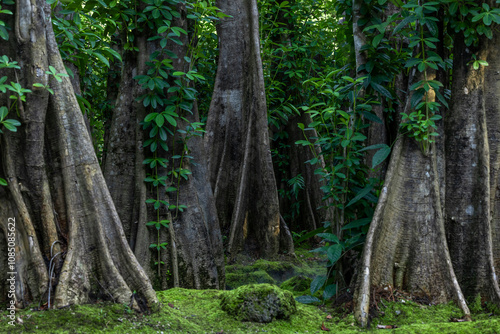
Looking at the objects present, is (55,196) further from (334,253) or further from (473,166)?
(473,166)

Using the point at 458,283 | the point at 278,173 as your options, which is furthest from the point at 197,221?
the point at 278,173

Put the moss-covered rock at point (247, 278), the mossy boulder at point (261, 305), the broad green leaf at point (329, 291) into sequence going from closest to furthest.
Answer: the mossy boulder at point (261, 305), the broad green leaf at point (329, 291), the moss-covered rock at point (247, 278)

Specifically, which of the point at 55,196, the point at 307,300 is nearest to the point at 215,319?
the point at 307,300

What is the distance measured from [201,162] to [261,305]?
2.62 metres

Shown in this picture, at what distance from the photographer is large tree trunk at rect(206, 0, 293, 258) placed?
8.04 m

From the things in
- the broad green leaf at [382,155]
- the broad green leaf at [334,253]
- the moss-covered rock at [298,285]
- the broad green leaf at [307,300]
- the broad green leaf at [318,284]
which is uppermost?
the broad green leaf at [382,155]

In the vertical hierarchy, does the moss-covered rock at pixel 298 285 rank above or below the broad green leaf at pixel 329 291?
below

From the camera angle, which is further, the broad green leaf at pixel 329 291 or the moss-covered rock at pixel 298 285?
the moss-covered rock at pixel 298 285

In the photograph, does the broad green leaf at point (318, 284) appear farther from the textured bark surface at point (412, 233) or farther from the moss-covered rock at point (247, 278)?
the moss-covered rock at point (247, 278)

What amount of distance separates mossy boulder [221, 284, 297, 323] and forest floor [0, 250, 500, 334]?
0.06m

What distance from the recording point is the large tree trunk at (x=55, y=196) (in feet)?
12.0

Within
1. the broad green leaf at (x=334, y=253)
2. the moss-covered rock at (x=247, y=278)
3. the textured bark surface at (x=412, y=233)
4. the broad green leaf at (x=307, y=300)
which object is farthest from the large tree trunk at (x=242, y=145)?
the textured bark surface at (x=412, y=233)

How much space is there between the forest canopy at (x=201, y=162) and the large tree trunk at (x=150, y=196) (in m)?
0.02

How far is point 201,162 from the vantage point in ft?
20.4
